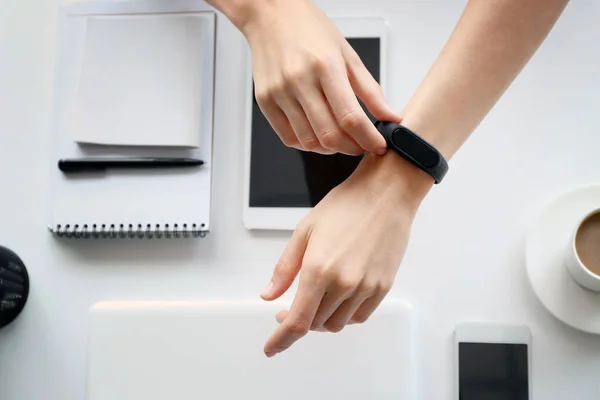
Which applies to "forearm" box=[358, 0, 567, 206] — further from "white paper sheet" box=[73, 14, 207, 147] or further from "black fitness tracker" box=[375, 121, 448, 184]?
"white paper sheet" box=[73, 14, 207, 147]

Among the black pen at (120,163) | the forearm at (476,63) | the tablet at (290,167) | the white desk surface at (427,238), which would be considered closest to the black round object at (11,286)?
the white desk surface at (427,238)

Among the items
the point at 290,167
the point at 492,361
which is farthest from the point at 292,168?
the point at 492,361

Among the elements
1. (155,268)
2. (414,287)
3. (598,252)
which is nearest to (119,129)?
(155,268)

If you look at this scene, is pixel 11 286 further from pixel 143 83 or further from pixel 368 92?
pixel 368 92

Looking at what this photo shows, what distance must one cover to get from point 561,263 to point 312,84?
1.13 ft

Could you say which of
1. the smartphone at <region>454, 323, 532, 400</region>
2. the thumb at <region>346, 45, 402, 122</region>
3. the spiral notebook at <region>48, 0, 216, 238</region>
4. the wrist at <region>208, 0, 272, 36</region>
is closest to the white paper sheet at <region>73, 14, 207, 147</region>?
the spiral notebook at <region>48, 0, 216, 238</region>

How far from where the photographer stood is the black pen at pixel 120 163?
64cm

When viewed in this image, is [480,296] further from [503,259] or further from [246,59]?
[246,59]

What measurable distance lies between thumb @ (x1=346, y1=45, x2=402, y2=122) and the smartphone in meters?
0.28

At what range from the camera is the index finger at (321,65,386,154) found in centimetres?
41

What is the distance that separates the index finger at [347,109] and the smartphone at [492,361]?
29 cm

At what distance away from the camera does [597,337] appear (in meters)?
0.59

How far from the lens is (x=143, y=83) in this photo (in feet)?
2.13

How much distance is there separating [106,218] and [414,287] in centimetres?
37
